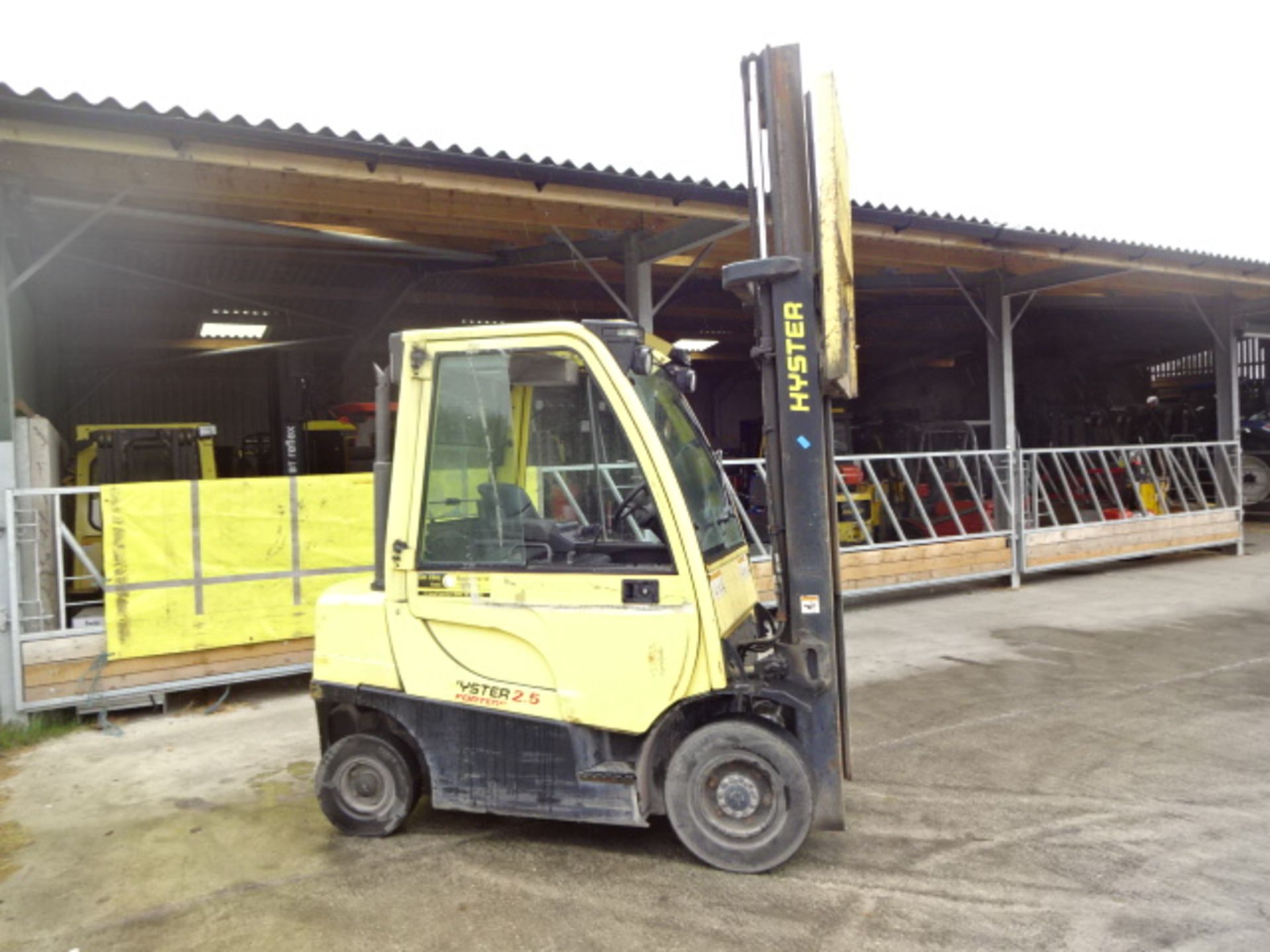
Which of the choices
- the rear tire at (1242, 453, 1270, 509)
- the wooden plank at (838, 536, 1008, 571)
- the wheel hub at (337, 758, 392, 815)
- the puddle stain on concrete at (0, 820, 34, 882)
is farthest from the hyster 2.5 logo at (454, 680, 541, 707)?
the rear tire at (1242, 453, 1270, 509)

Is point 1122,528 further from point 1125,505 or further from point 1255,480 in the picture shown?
→ point 1255,480

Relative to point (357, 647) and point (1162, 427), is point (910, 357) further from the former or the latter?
point (357, 647)

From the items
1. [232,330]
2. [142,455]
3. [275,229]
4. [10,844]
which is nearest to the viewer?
[10,844]

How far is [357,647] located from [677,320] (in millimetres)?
13044

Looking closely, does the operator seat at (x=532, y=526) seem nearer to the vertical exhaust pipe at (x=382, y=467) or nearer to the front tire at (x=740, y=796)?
the vertical exhaust pipe at (x=382, y=467)

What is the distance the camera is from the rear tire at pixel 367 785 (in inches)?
156

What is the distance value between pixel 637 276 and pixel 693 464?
565 cm

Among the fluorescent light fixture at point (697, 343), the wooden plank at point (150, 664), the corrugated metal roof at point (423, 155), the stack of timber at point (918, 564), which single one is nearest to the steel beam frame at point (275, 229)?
the corrugated metal roof at point (423, 155)

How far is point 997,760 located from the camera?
486 centimetres

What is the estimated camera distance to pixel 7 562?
19.7 feet

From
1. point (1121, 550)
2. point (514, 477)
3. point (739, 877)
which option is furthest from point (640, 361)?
point (1121, 550)

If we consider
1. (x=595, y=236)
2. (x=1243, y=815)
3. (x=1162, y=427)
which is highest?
(x=595, y=236)

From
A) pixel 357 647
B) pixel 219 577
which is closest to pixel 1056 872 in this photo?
pixel 357 647

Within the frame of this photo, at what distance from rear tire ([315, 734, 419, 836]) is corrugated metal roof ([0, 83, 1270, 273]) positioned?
432 centimetres
